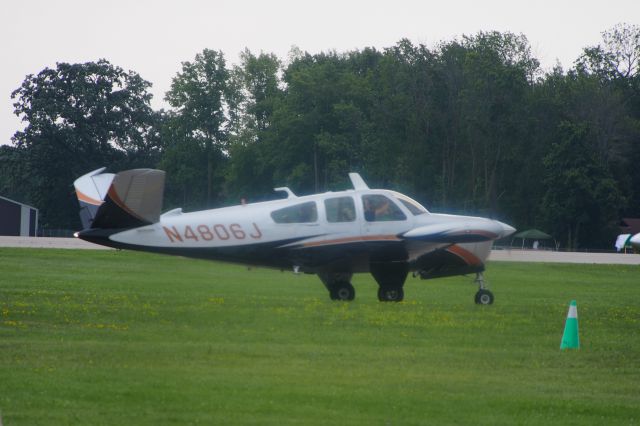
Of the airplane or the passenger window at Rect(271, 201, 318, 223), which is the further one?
the passenger window at Rect(271, 201, 318, 223)

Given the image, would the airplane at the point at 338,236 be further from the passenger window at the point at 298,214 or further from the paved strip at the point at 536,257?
the paved strip at the point at 536,257

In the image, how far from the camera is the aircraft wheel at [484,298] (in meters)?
23.7

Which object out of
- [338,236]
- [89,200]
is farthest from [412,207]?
[89,200]

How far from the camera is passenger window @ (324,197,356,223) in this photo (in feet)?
75.2

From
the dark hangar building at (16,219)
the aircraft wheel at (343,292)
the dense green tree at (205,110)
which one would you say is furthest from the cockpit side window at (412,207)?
the dense green tree at (205,110)

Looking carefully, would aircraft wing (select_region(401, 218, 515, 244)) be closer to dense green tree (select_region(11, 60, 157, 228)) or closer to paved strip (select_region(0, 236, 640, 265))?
paved strip (select_region(0, 236, 640, 265))

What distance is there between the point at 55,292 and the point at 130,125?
258 feet

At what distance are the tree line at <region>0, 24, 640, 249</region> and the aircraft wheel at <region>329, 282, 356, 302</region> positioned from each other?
63459mm

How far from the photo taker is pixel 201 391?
11680 millimetres

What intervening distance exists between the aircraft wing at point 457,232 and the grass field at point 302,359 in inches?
53.4

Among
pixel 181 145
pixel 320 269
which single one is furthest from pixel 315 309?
pixel 181 145

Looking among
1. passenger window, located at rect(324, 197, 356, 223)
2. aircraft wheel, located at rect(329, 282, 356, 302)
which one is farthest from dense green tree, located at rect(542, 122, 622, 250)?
passenger window, located at rect(324, 197, 356, 223)

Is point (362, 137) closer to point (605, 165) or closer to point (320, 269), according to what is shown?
point (605, 165)

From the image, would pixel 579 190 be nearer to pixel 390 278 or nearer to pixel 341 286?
pixel 341 286
